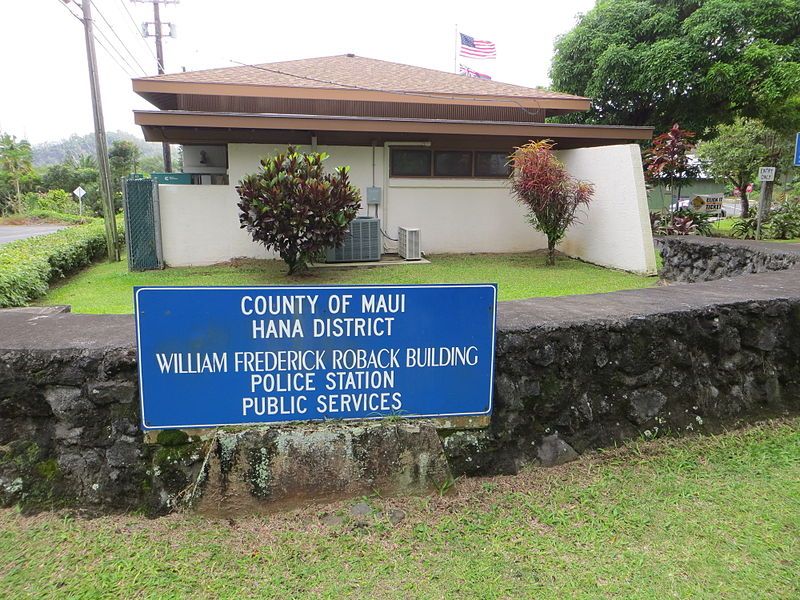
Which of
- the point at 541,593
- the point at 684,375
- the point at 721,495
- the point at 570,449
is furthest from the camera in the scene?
the point at 684,375

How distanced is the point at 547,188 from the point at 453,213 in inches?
108

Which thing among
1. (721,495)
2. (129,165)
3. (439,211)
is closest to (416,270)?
(439,211)

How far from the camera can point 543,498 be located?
8.75 feet

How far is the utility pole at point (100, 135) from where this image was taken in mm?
12585

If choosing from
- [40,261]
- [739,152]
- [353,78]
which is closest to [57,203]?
[353,78]

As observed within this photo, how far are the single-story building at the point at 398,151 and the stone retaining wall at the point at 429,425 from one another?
7468 mm

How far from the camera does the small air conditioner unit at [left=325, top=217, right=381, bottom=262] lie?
37.1 feet

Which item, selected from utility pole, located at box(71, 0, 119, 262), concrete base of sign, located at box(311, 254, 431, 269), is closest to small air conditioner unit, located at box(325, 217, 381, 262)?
concrete base of sign, located at box(311, 254, 431, 269)

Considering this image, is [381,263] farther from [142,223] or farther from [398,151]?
[142,223]

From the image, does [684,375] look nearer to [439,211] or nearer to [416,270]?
[416,270]

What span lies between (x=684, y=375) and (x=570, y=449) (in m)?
0.83

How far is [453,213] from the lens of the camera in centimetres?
1294

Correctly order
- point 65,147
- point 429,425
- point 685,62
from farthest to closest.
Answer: point 65,147 < point 685,62 < point 429,425

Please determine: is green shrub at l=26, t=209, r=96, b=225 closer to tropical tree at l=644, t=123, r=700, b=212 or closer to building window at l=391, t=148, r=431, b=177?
building window at l=391, t=148, r=431, b=177
